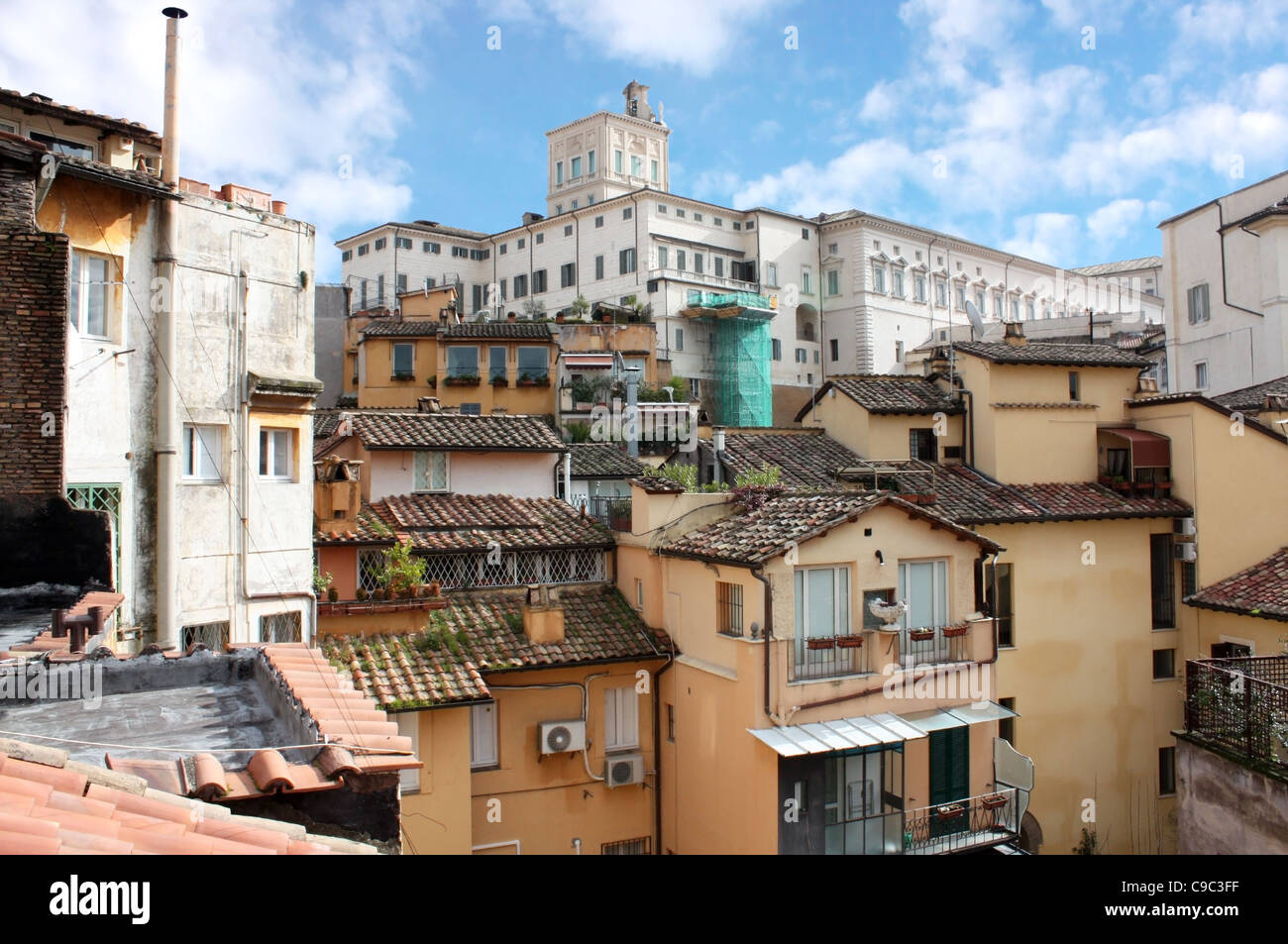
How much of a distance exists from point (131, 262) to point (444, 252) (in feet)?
166

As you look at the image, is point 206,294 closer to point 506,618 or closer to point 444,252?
point 506,618

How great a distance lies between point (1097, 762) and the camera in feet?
66.6

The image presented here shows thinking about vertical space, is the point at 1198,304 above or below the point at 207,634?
above

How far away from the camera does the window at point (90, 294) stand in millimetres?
11766

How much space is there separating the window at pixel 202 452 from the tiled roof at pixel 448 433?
5499mm

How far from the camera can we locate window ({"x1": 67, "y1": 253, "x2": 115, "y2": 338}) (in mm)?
11766

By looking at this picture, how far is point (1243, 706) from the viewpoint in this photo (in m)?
14.0

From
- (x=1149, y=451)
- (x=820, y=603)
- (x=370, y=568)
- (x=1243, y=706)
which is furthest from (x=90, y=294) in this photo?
(x=1149, y=451)

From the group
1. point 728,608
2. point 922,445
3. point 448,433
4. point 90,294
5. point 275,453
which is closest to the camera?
point 90,294

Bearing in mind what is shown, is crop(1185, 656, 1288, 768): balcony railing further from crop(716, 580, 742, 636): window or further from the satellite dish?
the satellite dish

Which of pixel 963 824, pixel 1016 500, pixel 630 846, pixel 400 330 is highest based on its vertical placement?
pixel 400 330

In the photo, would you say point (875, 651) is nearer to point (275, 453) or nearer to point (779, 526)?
point (779, 526)

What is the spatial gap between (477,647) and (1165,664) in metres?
16.1

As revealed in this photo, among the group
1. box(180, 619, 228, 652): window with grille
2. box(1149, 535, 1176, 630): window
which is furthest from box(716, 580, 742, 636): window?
box(1149, 535, 1176, 630): window
